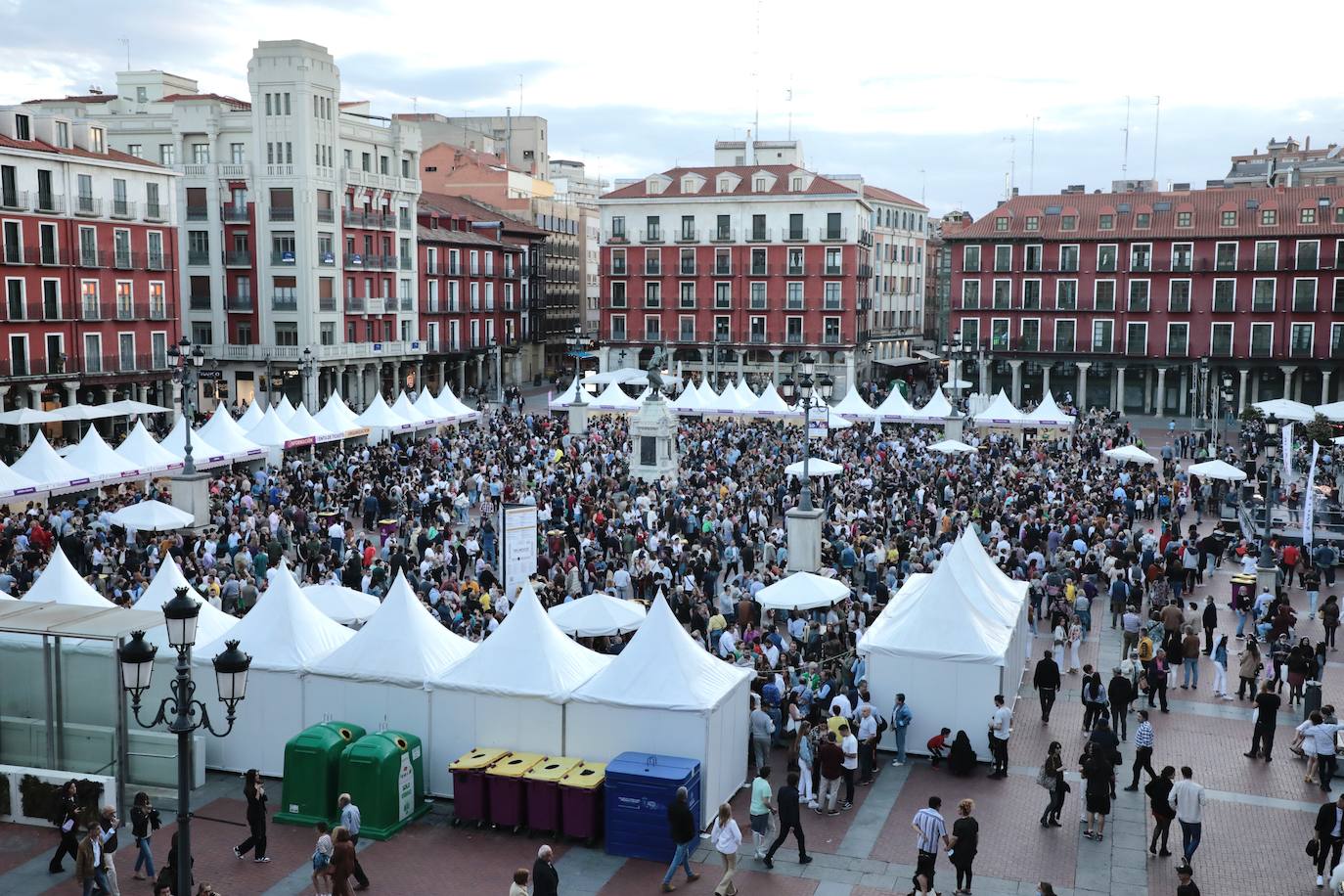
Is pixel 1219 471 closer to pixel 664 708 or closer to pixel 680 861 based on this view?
pixel 664 708

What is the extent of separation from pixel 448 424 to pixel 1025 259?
34452 mm

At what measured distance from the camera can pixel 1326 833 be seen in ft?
39.7

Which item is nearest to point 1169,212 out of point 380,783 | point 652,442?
point 652,442

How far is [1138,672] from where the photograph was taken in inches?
692

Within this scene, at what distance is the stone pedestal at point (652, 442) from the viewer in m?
34.7

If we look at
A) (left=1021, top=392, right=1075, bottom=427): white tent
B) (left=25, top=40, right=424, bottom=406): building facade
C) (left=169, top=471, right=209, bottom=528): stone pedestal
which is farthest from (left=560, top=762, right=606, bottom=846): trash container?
(left=25, top=40, right=424, bottom=406): building facade

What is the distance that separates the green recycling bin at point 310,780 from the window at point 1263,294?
56334 millimetres

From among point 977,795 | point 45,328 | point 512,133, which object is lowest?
point 977,795

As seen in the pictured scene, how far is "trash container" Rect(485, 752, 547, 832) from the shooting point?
44.0 feet

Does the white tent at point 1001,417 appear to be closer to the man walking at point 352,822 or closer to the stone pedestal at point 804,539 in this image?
the stone pedestal at point 804,539

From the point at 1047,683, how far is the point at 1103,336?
1973 inches

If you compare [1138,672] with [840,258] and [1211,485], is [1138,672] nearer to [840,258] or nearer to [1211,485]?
[1211,485]

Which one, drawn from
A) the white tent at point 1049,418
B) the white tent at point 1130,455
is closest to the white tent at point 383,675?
the white tent at point 1130,455

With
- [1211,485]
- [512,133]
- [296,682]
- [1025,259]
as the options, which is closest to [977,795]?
[296,682]
